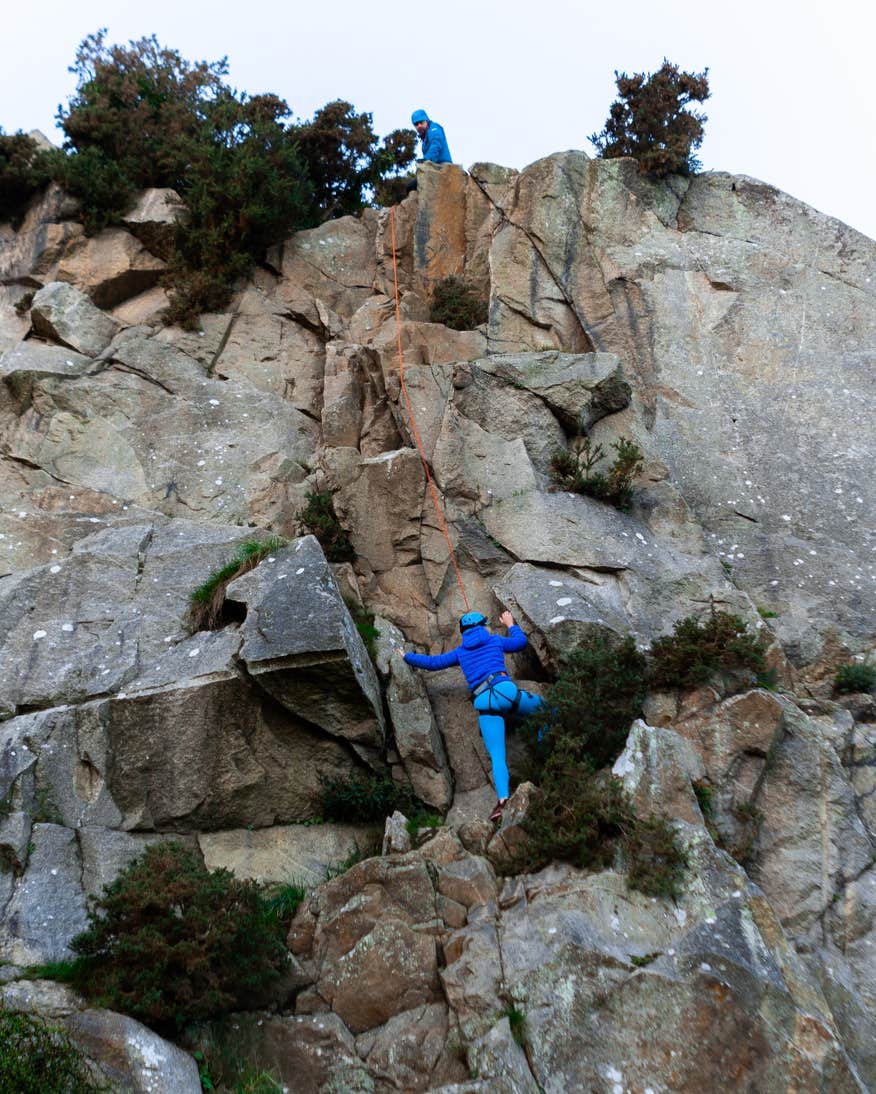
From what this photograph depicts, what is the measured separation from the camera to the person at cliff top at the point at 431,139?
19906 mm

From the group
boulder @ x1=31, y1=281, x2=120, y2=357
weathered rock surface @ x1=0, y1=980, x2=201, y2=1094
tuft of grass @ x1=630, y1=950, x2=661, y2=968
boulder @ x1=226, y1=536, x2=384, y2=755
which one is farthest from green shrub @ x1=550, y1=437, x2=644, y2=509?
weathered rock surface @ x1=0, y1=980, x2=201, y2=1094

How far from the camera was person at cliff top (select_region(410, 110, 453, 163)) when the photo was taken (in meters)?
19.9

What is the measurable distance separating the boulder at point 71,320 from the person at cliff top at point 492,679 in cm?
902

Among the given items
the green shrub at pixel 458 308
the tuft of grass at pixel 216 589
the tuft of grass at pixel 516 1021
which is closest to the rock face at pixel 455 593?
the tuft of grass at pixel 516 1021

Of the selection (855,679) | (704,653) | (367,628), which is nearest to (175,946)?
(367,628)

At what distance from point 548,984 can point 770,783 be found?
3.59m

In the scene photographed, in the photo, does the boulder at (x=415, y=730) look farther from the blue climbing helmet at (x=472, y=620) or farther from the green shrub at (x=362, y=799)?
the blue climbing helmet at (x=472, y=620)

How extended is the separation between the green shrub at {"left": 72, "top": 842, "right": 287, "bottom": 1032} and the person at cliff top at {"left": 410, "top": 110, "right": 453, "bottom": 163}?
1553 cm

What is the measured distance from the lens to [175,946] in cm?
838

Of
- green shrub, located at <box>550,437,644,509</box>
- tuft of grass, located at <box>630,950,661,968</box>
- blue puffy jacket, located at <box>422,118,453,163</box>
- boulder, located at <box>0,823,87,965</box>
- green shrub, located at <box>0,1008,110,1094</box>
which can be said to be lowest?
boulder, located at <box>0,823,87,965</box>

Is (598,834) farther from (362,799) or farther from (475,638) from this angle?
(475,638)

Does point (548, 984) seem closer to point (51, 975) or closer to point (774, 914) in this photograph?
point (774, 914)

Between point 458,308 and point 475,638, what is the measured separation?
25.1ft

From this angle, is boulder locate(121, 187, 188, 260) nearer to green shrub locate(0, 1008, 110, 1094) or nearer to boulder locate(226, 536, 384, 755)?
boulder locate(226, 536, 384, 755)
